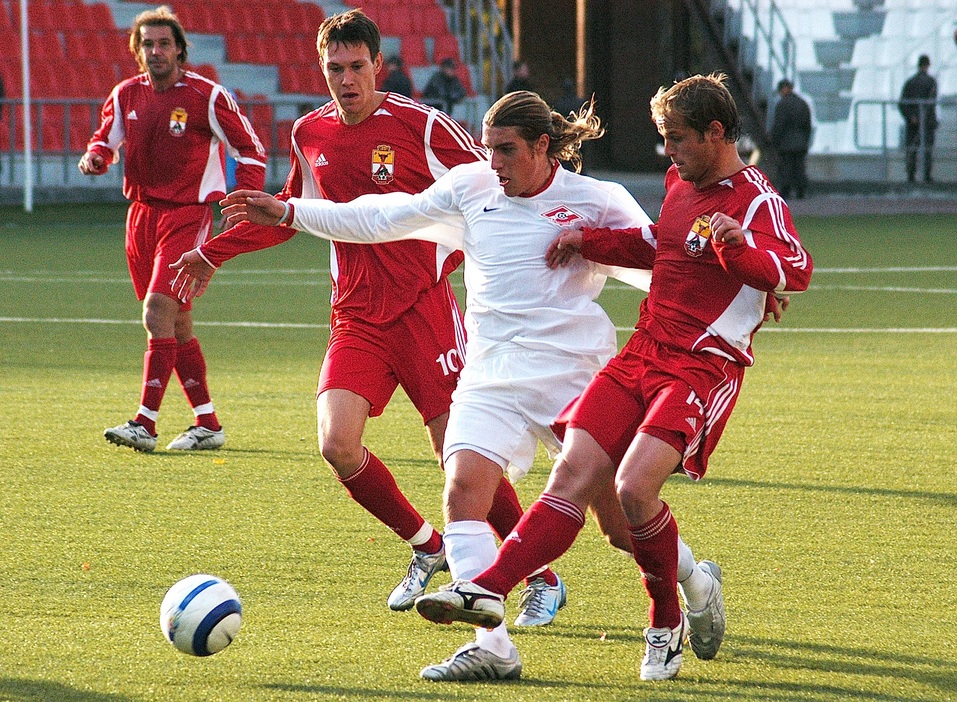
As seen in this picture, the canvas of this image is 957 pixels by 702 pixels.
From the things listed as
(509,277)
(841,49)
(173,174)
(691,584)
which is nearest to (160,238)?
(173,174)

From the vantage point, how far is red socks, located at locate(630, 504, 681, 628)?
390cm

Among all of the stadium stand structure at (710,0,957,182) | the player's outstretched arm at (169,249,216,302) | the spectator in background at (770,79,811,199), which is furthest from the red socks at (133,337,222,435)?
the stadium stand structure at (710,0,957,182)

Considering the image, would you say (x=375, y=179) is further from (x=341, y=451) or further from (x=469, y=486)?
(x=469, y=486)

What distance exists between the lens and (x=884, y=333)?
35.2 feet

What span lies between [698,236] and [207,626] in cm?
172

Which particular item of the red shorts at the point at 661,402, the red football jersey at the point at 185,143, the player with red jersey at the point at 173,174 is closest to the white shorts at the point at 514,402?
the red shorts at the point at 661,402

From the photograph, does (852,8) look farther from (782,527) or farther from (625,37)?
(782,527)

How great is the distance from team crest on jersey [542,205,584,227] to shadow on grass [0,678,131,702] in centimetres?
184

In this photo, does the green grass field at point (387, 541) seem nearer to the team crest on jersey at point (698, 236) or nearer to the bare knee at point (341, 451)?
the bare knee at point (341, 451)

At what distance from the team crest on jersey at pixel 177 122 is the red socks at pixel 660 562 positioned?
4325mm

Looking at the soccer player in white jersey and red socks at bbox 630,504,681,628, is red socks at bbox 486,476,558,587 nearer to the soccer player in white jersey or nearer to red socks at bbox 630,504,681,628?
the soccer player in white jersey

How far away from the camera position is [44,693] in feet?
12.3

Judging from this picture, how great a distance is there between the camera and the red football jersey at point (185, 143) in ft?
24.4

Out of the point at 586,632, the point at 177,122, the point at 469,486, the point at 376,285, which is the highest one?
the point at 177,122
